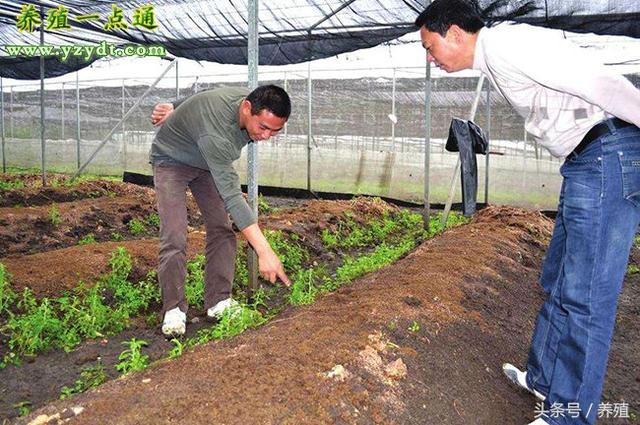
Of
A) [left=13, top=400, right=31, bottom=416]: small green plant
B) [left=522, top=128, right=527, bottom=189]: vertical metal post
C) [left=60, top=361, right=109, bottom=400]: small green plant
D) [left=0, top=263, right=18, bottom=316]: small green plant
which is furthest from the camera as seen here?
[left=522, top=128, right=527, bottom=189]: vertical metal post

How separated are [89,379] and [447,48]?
2403 mm

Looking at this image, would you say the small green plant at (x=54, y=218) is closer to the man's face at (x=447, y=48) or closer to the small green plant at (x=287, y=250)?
the small green plant at (x=287, y=250)

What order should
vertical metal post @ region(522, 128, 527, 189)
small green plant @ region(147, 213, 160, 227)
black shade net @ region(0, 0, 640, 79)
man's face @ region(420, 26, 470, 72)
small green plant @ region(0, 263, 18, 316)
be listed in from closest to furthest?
man's face @ region(420, 26, 470, 72) → small green plant @ region(0, 263, 18, 316) → black shade net @ region(0, 0, 640, 79) → small green plant @ region(147, 213, 160, 227) → vertical metal post @ region(522, 128, 527, 189)

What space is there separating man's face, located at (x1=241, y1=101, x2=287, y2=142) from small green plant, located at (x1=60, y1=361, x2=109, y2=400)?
1.51m

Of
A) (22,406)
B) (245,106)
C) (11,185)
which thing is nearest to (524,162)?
(245,106)

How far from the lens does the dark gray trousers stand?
3438 millimetres

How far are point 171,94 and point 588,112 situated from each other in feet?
48.4

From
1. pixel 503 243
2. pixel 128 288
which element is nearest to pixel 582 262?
pixel 128 288

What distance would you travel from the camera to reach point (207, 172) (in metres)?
3.58

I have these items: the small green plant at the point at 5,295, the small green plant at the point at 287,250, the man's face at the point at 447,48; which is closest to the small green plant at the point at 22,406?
the small green plant at the point at 5,295

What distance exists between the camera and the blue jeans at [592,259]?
81.7 inches

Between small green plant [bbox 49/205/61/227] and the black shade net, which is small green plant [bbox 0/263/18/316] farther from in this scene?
the black shade net

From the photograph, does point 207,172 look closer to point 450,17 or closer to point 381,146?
point 450,17

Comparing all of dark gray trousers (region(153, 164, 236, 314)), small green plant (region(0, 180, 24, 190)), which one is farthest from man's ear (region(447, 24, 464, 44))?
small green plant (region(0, 180, 24, 190))
